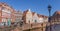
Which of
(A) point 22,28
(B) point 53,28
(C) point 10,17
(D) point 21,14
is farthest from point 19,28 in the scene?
(D) point 21,14

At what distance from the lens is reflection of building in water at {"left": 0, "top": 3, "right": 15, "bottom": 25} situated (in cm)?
1373

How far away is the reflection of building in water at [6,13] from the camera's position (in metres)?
13.7

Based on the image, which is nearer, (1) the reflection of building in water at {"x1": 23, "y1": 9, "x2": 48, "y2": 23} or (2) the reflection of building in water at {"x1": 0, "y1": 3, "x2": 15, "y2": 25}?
(2) the reflection of building in water at {"x1": 0, "y1": 3, "x2": 15, "y2": 25}

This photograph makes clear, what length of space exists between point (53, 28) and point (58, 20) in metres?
0.55

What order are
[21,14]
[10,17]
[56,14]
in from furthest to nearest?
[21,14]
[10,17]
[56,14]

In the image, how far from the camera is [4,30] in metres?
11.0

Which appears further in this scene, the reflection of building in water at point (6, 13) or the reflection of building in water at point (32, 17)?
the reflection of building in water at point (32, 17)

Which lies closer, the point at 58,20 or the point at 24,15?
the point at 58,20

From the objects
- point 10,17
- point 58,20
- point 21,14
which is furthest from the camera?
point 21,14

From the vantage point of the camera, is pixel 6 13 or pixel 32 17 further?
pixel 32 17

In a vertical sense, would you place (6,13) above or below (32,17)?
above

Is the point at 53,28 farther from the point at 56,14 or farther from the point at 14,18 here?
the point at 14,18

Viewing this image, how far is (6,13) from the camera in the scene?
1444 centimetres

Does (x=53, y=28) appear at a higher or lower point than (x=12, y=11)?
lower
